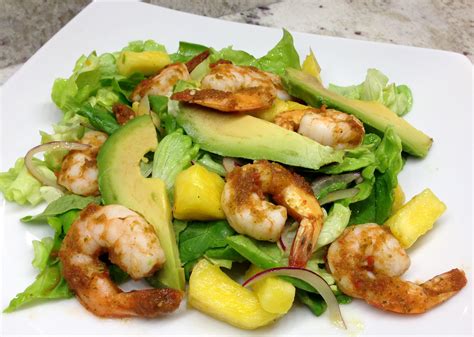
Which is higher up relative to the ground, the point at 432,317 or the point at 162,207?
the point at 162,207

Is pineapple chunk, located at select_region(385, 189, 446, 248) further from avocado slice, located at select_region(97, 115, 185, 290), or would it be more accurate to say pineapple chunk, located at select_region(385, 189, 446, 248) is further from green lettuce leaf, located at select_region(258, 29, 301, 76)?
green lettuce leaf, located at select_region(258, 29, 301, 76)

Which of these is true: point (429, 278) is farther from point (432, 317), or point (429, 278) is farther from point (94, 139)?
point (94, 139)

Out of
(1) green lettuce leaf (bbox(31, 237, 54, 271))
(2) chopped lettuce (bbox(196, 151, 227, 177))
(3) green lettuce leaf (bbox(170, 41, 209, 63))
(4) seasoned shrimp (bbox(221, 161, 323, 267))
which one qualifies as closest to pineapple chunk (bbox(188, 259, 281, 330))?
(4) seasoned shrimp (bbox(221, 161, 323, 267))

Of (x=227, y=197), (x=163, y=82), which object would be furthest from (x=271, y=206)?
(x=163, y=82)

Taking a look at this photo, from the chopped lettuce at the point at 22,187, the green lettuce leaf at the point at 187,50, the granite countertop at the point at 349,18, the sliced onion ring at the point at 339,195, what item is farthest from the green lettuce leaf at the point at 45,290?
the granite countertop at the point at 349,18

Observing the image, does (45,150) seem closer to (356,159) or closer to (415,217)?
(356,159)

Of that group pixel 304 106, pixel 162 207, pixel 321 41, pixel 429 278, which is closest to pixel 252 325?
pixel 162 207
